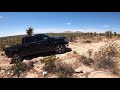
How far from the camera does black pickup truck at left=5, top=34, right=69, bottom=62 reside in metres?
14.4

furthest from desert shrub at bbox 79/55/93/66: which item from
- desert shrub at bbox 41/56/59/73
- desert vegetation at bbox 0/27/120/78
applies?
desert shrub at bbox 41/56/59/73

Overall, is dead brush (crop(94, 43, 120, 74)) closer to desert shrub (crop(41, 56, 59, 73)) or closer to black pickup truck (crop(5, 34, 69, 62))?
desert shrub (crop(41, 56, 59, 73))

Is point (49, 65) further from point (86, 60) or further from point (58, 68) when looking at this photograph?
point (86, 60)

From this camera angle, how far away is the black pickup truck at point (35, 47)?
567 inches

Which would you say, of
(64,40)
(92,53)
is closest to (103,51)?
(92,53)

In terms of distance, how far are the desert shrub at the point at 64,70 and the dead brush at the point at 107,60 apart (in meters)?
1.55

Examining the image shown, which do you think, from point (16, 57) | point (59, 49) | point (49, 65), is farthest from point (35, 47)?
point (49, 65)

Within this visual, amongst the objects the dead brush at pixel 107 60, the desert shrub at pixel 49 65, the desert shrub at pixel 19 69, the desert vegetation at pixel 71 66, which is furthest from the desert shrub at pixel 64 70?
the desert shrub at pixel 19 69

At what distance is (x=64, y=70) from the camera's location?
37.1 feet

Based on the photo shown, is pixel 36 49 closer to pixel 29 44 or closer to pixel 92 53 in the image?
pixel 29 44

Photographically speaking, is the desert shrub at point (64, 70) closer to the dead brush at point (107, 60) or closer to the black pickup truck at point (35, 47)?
the dead brush at point (107, 60)

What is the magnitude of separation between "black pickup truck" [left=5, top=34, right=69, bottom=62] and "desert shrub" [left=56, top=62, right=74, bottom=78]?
8.56ft
